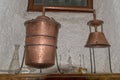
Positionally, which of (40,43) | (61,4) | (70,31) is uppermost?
(61,4)

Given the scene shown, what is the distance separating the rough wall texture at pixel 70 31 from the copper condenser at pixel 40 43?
13.4 inches

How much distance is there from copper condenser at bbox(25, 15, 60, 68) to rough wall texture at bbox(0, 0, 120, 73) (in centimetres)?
34

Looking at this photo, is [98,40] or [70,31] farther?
[70,31]

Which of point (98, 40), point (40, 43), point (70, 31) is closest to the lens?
point (40, 43)

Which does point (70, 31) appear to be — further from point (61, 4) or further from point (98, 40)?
point (98, 40)

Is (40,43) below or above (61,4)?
below

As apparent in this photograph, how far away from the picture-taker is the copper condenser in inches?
33.6

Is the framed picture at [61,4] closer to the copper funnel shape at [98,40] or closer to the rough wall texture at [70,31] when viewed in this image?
the rough wall texture at [70,31]

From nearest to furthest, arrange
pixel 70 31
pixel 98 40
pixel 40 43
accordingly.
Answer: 1. pixel 40 43
2. pixel 98 40
3. pixel 70 31

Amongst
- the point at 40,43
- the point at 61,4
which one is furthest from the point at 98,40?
the point at 61,4

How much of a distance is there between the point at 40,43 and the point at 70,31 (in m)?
0.64

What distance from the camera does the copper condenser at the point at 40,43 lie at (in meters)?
0.85

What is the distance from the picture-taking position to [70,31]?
4.87 ft

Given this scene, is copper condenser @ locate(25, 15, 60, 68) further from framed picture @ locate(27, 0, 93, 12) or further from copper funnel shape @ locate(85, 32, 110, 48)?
framed picture @ locate(27, 0, 93, 12)
